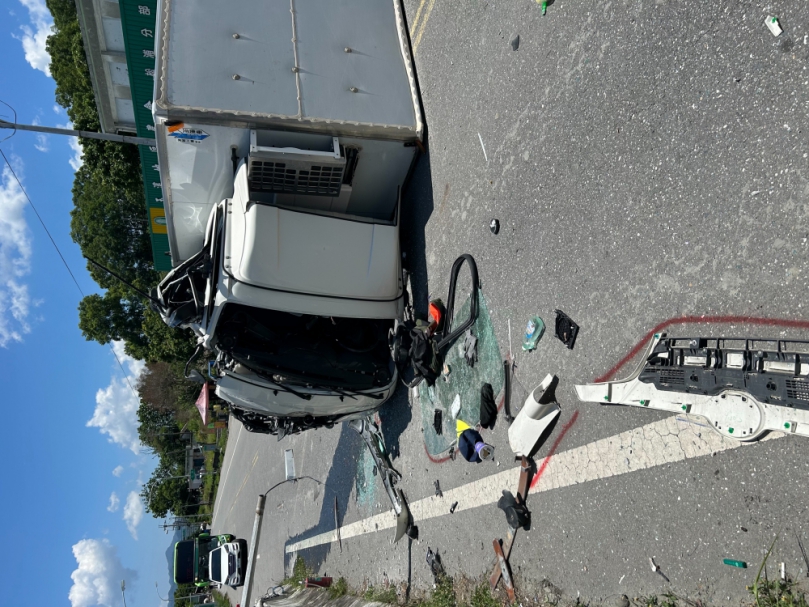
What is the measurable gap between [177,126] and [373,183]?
1890 millimetres

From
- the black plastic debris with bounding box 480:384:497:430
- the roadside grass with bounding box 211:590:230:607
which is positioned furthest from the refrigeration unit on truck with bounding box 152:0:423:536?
the roadside grass with bounding box 211:590:230:607

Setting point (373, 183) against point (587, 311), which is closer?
point (587, 311)

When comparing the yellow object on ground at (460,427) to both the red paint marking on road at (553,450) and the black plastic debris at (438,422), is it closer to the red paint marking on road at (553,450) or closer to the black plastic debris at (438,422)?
the black plastic debris at (438,422)

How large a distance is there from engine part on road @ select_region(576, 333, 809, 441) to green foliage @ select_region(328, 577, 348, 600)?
5.71 metres

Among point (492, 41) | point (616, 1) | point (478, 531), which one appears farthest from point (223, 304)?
point (616, 1)

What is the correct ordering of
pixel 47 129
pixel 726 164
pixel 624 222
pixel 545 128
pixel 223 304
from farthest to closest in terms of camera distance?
pixel 47 129 < pixel 223 304 < pixel 545 128 < pixel 624 222 < pixel 726 164

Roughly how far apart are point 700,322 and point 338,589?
6436mm

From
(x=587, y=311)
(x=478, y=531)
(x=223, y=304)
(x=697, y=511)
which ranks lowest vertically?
(x=478, y=531)

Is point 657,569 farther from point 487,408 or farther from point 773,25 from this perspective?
point 773,25

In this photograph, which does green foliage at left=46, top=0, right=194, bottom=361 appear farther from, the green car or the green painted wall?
the green painted wall

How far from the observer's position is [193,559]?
13.5 meters

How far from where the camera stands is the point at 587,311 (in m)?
3.36

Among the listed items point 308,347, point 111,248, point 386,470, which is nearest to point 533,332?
point 308,347

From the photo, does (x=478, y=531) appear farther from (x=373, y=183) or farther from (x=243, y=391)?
(x=373, y=183)
